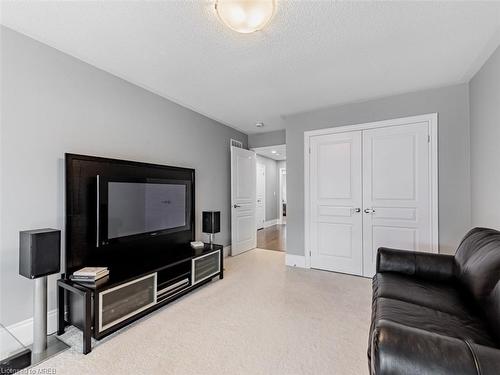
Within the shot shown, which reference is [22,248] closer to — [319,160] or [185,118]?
[185,118]

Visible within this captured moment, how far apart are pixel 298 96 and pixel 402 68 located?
44.8 inches

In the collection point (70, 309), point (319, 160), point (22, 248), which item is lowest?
point (70, 309)

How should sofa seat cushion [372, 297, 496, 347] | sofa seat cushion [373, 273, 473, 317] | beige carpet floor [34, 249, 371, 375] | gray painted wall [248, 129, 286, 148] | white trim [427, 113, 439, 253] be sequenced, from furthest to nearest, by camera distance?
gray painted wall [248, 129, 286, 148]
white trim [427, 113, 439, 253]
beige carpet floor [34, 249, 371, 375]
sofa seat cushion [373, 273, 473, 317]
sofa seat cushion [372, 297, 496, 347]

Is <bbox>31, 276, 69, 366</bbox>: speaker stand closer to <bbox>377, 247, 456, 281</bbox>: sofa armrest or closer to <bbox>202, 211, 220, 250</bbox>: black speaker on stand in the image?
<bbox>202, 211, 220, 250</bbox>: black speaker on stand

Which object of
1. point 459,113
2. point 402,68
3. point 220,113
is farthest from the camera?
point 220,113

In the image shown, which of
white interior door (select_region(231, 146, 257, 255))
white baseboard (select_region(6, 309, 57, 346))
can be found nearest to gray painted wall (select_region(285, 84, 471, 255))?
white interior door (select_region(231, 146, 257, 255))

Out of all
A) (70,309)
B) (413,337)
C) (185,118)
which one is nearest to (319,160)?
(185,118)

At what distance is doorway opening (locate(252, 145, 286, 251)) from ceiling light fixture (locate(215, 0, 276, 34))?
4.98 metres

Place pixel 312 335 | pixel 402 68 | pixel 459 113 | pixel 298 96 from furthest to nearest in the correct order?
pixel 298 96, pixel 459 113, pixel 402 68, pixel 312 335

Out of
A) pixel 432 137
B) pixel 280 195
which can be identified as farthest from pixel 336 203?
pixel 280 195

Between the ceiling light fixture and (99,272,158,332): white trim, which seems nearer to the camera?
the ceiling light fixture

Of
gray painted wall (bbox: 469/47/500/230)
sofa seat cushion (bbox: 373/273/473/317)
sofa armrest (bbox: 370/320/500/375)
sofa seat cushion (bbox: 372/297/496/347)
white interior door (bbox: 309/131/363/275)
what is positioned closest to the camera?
sofa armrest (bbox: 370/320/500/375)

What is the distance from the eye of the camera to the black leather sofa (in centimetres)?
81

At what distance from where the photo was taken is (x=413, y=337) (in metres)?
0.88
